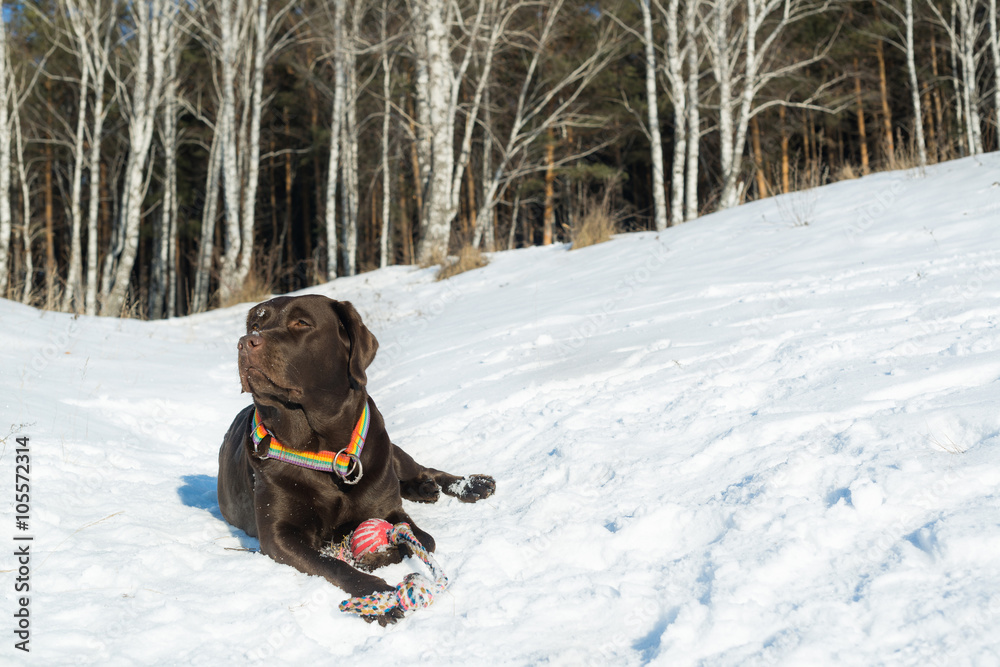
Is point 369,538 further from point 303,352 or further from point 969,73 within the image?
point 969,73

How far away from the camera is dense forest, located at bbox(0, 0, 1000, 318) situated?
13.2 metres

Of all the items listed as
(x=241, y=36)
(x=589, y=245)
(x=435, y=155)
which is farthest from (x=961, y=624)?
(x=241, y=36)

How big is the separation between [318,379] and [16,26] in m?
25.5

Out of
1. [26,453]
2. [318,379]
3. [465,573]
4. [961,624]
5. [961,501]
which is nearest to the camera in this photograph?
[961,624]

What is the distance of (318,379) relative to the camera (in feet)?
8.74

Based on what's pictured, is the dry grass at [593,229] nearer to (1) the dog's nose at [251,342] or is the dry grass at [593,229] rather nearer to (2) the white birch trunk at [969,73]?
(1) the dog's nose at [251,342]

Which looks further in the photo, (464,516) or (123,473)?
(123,473)

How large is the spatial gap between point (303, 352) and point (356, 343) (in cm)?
24

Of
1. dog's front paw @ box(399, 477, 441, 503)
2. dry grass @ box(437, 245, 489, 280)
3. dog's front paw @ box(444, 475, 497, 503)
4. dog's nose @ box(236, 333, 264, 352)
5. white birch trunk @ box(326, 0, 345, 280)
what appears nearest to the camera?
dog's nose @ box(236, 333, 264, 352)

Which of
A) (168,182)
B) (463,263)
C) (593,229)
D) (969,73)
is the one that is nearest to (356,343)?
(463,263)

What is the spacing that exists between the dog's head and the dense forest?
798 cm

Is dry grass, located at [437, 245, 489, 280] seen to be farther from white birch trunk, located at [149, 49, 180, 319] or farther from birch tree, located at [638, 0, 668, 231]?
white birch trunk, located at [149, 49, 180, 319]

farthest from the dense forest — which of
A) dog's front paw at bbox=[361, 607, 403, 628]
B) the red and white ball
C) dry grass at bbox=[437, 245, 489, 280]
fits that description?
dog's front paw at bbox=[361, 607, 403, 628]

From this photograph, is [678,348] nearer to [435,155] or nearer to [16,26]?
[435,155]
